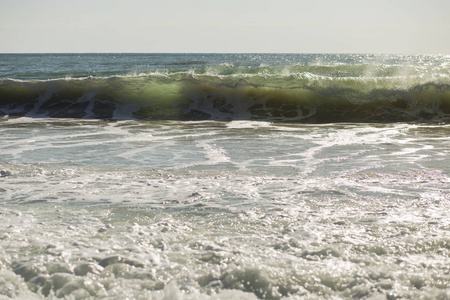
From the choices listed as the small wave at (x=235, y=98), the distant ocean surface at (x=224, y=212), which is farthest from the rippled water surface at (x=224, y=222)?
the small wave at (x=235, y=98)

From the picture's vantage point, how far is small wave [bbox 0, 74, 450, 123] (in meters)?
10.7

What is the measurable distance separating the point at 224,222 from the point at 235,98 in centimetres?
906

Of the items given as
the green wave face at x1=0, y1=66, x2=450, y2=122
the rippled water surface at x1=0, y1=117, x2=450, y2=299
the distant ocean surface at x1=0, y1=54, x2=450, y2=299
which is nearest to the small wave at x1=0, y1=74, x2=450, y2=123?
the green wave face at x1=0, y1=66, x2=450, y2=122

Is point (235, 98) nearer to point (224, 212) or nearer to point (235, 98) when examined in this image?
point (235, 98)

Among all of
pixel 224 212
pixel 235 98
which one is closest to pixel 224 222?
pixel 224 212

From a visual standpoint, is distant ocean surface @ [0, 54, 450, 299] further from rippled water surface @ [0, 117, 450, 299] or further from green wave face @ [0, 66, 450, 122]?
green wave face @ [0, 66, 450, 122]

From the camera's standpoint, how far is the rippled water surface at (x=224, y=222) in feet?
6.93

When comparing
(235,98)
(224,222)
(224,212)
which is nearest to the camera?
(224,222)

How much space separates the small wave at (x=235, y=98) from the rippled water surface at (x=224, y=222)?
4.89 meters

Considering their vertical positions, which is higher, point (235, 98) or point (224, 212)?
point (235, 98)

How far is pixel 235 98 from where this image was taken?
38.8ft

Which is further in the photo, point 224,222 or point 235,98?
point 235,98

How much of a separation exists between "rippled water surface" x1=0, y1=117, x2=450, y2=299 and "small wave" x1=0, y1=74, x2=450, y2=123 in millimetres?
4888

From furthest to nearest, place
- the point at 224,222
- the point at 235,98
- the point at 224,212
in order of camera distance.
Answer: the point at 235,98 < the point at 224,212 < the point at 224,222
